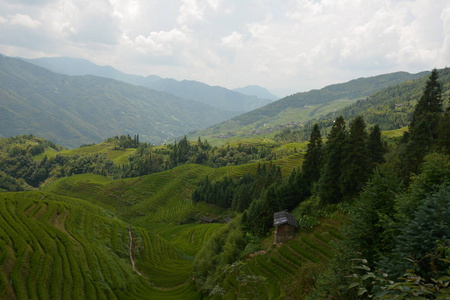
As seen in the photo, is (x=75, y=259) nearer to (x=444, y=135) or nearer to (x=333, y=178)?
(x=333, y=178)

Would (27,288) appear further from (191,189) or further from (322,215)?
(191,189)

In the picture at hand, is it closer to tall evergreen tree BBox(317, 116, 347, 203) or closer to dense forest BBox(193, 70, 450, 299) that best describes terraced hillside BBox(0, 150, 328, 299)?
dense forest BBox(193, 70, 450, 299)

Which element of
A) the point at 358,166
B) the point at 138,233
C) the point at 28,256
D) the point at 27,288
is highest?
the point at 358,166

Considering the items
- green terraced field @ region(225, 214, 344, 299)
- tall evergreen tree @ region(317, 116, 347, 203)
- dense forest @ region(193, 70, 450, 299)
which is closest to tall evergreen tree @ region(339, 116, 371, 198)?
dense forest @ region(193, 70, 450, 299)

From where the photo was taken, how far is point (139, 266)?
50.6 meters

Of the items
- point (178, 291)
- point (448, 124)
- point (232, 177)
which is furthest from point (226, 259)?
point (232, 177)

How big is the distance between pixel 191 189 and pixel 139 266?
97438 millimetres

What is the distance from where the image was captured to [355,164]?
41.3 m

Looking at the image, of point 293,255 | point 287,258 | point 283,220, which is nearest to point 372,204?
point 293,255

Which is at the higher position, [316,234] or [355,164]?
[355,164]

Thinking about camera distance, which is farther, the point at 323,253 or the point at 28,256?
the point at 28,256

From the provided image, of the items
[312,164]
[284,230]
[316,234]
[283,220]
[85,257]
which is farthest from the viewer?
[312,164]

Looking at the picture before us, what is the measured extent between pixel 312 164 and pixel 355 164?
14985mm

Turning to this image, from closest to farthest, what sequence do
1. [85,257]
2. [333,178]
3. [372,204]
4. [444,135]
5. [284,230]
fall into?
[372,204], [444,135], [284,230], [85,257], [333,178]
